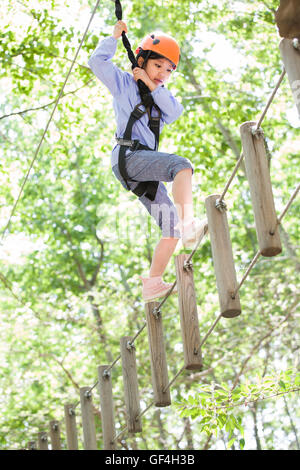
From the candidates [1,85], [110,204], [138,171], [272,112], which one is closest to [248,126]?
[138,171]

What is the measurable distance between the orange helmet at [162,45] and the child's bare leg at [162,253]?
2.81ft

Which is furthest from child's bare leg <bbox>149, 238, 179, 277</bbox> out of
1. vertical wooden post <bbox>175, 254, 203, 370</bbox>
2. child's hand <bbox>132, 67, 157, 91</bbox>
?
child's hand <bbox>132, 67, 157, 91</bbox>

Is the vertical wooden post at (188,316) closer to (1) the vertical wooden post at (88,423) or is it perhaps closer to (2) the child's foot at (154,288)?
(2) the child's foot at (154,288)

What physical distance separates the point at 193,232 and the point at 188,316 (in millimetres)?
352

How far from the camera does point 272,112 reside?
28.1 feet

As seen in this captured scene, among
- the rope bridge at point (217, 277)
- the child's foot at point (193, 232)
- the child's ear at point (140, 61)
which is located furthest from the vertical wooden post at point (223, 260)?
the child's ear at point (140, 61)

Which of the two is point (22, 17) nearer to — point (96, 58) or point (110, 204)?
point (96, 58)

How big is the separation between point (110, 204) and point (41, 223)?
4.23 ft

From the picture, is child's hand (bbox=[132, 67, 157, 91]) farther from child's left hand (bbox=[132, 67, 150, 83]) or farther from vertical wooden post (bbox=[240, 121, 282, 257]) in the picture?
vertical wooden post (bbox=[240, 121, 282, 257])

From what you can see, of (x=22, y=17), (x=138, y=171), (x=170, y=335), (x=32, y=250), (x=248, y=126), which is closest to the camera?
(x=248, y=126)

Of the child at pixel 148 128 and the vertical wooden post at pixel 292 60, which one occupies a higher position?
the child at pixel 148 128

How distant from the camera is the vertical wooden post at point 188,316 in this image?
269 cm

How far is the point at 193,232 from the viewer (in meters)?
2.78

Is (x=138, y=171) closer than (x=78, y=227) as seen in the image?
Yes
